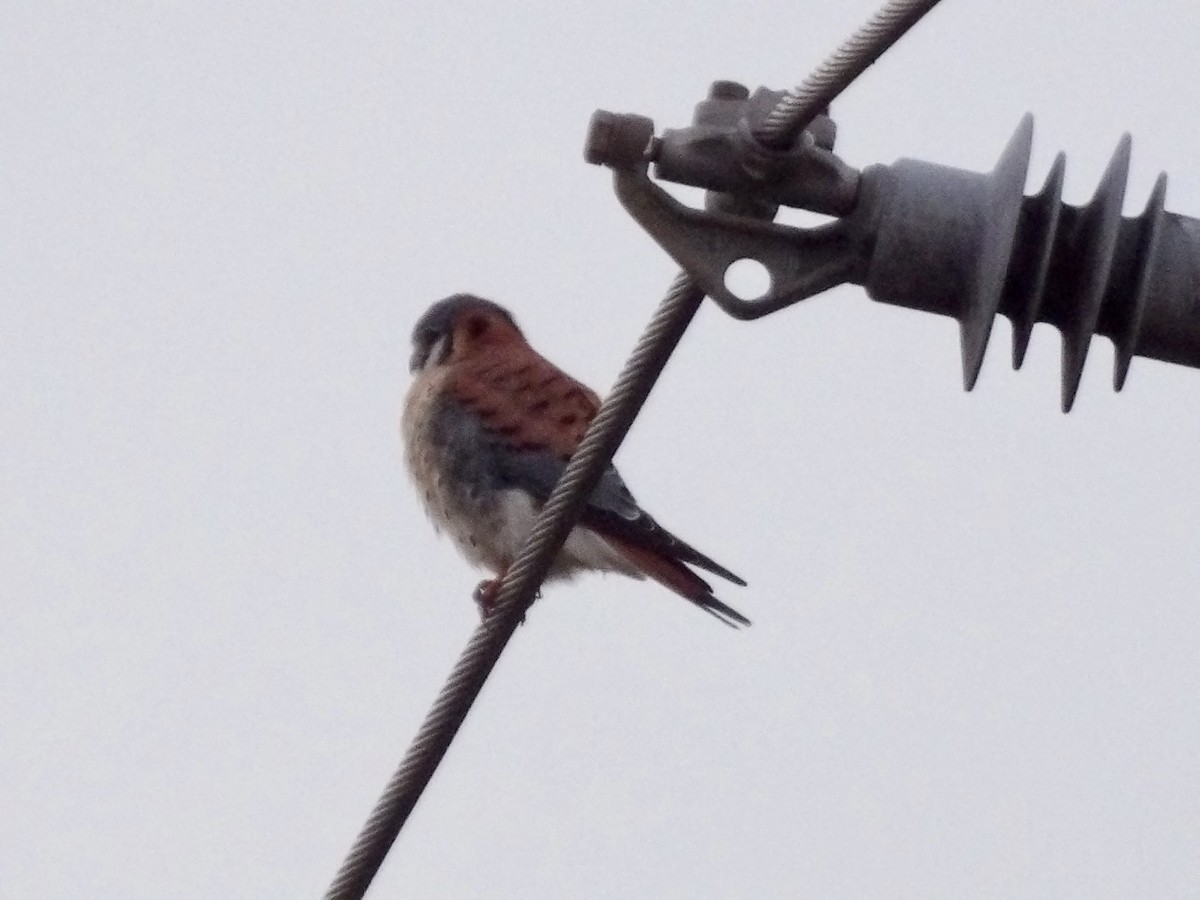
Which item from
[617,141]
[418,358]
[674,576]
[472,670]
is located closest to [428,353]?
[418,358]

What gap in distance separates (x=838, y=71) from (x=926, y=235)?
24cm

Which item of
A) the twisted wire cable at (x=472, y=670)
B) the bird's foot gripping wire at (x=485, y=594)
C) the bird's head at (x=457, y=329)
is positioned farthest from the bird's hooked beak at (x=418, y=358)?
the twisted wire cable at (x=472, y=670)

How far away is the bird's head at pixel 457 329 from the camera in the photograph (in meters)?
5.20

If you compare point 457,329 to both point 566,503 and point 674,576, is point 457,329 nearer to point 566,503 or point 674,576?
point 674,576

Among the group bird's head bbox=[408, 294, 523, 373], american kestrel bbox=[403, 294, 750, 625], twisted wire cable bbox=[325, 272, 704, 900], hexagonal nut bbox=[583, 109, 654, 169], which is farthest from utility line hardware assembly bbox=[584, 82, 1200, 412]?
bird's head bbox=[408, 294, 523, 373]

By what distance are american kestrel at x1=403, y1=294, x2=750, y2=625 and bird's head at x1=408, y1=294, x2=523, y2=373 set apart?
81 mm

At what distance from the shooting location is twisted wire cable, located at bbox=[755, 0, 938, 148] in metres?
1.96

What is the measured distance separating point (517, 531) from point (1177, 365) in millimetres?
2455

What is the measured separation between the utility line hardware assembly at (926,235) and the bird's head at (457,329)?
2.94 metres

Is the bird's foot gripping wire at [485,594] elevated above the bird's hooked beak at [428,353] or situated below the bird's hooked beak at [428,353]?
below

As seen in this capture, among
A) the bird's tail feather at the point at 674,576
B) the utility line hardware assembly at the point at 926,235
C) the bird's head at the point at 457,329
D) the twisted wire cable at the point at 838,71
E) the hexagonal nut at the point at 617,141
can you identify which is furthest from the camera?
the bird's head at the point at 457,329

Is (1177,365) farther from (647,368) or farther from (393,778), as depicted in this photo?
(393,778)

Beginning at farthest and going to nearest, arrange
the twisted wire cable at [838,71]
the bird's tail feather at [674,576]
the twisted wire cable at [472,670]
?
the bird's tail feather at [674,576] < the twisted wire cable at [472,670] < the twisted wire cable at [838,71]

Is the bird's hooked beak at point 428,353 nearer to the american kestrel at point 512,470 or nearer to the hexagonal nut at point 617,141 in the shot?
the american kestrel at point 512,470
